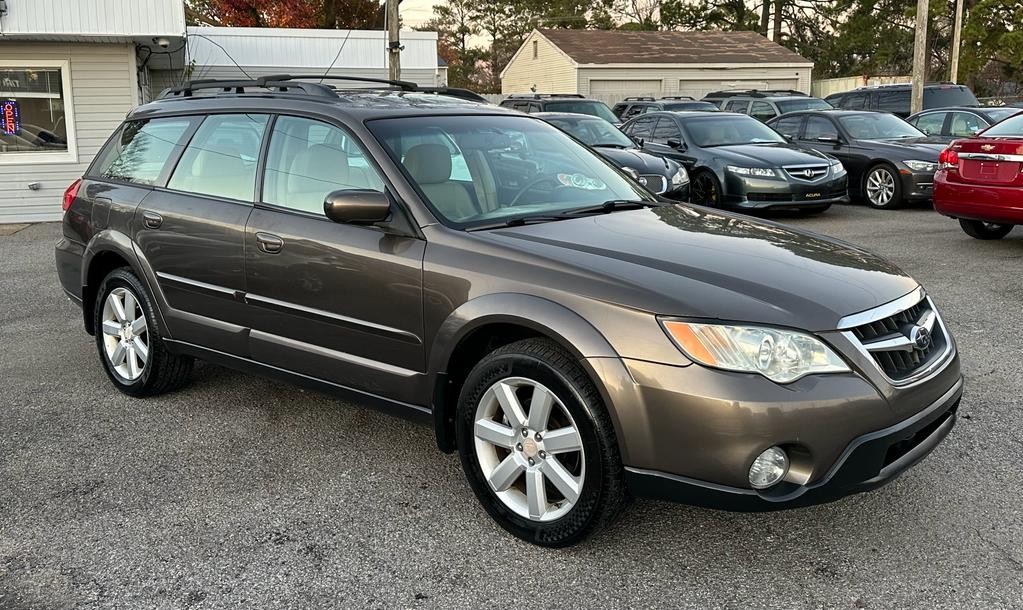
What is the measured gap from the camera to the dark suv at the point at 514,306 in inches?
114

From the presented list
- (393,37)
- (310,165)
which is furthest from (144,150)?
(393,37)

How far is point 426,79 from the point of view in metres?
21.0

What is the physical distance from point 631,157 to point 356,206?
847 centimetres

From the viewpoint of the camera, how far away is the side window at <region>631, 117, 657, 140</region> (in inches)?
554

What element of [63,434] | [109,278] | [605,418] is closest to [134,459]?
[63,434]

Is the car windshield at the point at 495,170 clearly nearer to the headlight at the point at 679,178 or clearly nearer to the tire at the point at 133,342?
the tire at the point at 133,342

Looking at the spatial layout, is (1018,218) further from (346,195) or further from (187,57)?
(187,57)

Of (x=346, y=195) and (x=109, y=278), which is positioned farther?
(x=109, y=278)

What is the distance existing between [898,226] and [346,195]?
9.68 meters

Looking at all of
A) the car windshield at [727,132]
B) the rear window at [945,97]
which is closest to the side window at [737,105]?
the rear window at [945,97]

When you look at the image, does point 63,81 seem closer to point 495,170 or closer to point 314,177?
point 314,177

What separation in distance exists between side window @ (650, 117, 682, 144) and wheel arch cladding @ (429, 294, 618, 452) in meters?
10.4

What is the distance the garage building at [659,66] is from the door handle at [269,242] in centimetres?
3277

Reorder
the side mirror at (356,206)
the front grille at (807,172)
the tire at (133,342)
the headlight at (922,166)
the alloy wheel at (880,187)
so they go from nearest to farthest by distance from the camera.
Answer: the side mirror at (356,206), the tire at (133,342), the front grille at (807,172), the headlight at (922,166), the alloy wheel at (880,187)
